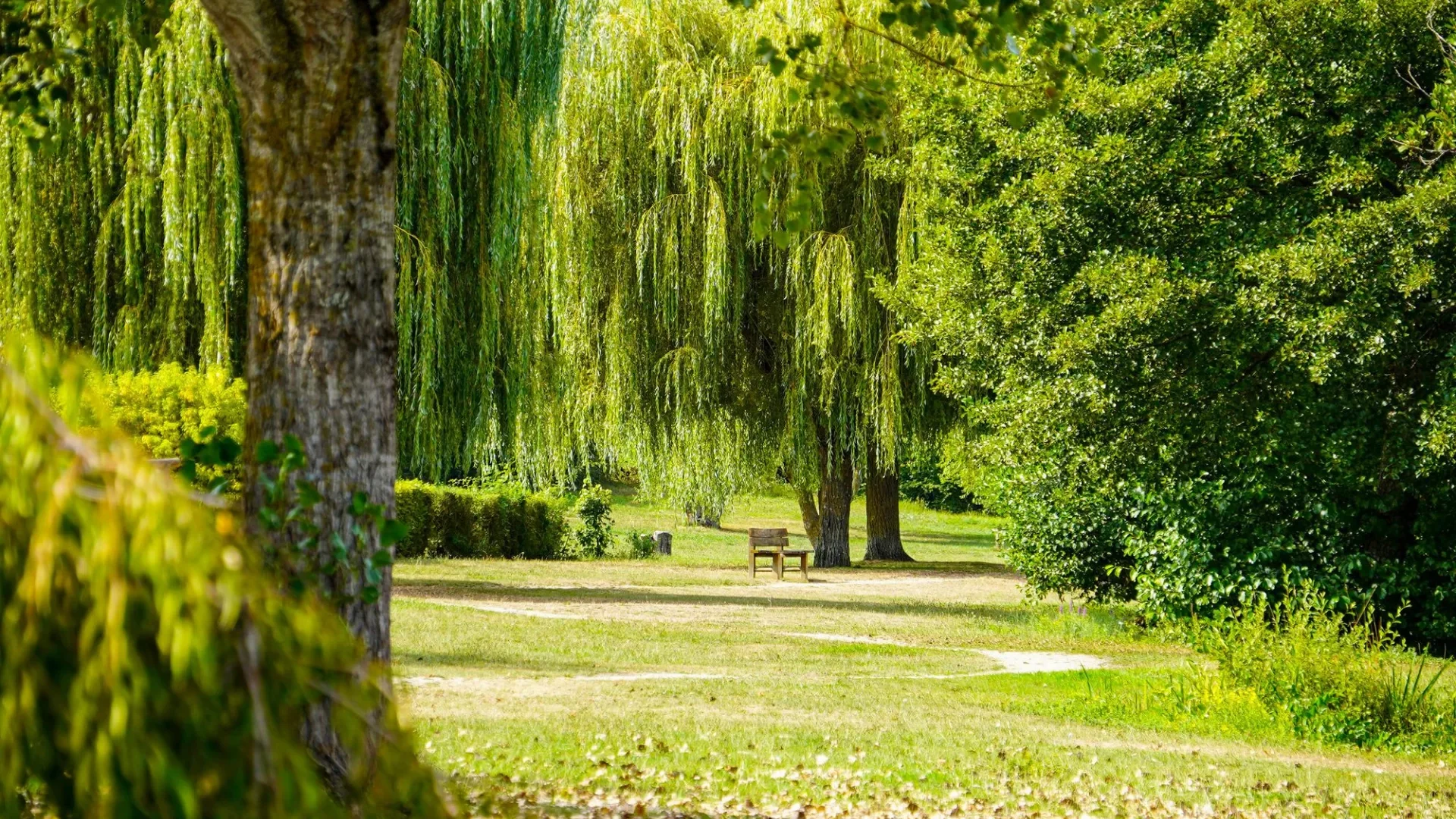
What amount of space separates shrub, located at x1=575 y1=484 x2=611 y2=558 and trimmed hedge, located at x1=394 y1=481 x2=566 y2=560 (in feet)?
1.99

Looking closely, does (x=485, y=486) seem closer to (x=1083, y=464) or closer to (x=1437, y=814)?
(x=1083, y=464)

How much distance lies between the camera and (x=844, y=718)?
33.2ft

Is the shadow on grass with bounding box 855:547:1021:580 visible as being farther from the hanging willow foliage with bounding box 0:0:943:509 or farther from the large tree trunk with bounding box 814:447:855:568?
the hanging willow foliage with bounding box 0:0:943:509

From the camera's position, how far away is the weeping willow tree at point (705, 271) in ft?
74.0

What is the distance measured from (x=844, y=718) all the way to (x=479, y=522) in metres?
21.7

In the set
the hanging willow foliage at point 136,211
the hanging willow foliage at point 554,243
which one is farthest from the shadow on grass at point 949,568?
the hanging willow foliage at point 136,211

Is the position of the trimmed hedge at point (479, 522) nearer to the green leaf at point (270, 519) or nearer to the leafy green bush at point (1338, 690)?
the leafy green bush at point (1338, 690)

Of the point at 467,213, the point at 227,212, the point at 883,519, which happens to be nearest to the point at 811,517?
the point at 883,519

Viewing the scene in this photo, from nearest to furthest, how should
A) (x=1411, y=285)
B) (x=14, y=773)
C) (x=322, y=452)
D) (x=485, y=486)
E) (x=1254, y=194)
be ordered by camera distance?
(x=14, y=773)
(x=322, y=452)
(x=1411, y=285)
(x=1254, y=194)
(x=485, y=486)

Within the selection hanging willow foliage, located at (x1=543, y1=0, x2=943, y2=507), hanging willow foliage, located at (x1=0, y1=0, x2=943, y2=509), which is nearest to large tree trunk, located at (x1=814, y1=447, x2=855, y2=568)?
hanging willow foliage, located at (x1=0, y1=0, x2=943, y2=509)

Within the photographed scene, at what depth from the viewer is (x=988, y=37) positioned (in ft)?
17.4

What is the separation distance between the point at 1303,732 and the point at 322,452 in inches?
339

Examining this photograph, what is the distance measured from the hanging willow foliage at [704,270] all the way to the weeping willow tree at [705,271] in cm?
4

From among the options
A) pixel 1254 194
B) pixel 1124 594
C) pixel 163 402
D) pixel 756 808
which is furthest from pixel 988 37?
pixel 1124 594
